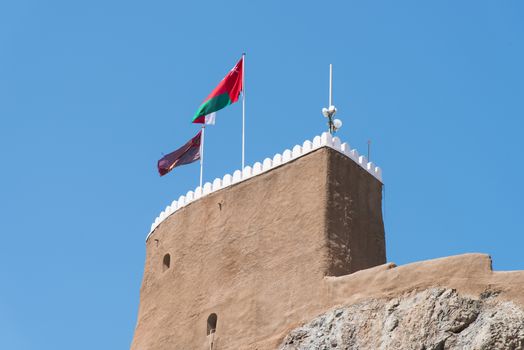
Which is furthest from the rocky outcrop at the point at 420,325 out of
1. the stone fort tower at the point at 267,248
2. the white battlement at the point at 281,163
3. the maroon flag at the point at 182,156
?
the maroon flag at the point at 182,156

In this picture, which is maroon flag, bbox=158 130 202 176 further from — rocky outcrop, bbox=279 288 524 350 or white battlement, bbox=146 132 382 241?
rocky outcrop, bbox=279 288 524 350

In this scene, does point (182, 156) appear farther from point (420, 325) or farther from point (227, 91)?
point (420, 325)

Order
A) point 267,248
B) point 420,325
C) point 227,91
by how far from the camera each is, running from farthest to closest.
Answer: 1. point 227,91
2. point 267,248
3. point 420,325

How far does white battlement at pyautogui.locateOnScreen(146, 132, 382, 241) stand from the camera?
2484 cm

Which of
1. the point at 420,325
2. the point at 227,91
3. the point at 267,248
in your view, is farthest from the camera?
the point at 227,91

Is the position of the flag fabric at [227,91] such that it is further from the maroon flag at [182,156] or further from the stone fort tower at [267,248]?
the stone fort tower at [267,248]

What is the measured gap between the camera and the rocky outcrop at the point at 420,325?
20.6 meters

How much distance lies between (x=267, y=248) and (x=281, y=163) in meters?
1.72

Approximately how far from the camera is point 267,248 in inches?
969

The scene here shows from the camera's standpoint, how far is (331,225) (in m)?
24.0

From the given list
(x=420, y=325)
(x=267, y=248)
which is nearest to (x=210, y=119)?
(x=267, y=248)

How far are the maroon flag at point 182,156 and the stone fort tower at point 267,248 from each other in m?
2.10

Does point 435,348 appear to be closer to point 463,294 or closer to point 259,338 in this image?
point 463,294

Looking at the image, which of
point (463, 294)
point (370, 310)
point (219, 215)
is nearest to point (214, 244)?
point (219, 215)
